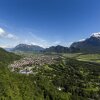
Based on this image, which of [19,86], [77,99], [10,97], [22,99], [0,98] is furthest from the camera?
[77,99]

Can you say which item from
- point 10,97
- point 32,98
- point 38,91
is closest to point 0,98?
point 10,97

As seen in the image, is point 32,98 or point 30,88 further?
point 30,88

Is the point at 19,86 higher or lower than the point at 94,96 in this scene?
higher

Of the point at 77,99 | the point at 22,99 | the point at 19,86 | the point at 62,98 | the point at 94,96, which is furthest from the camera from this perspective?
the point at 94,96

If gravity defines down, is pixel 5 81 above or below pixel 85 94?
above

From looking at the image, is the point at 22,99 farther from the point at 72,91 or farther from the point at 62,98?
the point at 72,91

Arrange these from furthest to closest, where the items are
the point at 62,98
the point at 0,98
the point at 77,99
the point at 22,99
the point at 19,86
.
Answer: the point at 77,99, the point at 62,98, the point at 19,86, the point at 22,99, the point at 0,98

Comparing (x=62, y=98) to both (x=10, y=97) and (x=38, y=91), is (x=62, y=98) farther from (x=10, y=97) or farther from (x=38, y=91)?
(x=10, y=97)

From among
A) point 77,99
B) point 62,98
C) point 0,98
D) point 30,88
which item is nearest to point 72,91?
point 77,99

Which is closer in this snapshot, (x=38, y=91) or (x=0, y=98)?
(x=0, y=98)
